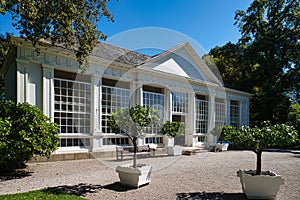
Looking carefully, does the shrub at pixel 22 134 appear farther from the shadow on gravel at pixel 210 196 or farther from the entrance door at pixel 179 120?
the entrance door at pixel 179 120

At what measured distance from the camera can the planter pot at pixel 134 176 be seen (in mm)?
6133

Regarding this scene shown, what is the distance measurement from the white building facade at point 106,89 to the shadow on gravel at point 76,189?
15.6 ft

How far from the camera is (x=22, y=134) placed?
7.01m

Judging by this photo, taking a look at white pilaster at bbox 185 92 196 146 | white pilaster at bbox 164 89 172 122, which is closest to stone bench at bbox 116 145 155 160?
white pilaster at bbox 164 89 172 122

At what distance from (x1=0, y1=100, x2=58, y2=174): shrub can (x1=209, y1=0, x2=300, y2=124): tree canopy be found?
21.3 meters

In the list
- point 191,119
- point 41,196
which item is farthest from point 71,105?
point 191,119

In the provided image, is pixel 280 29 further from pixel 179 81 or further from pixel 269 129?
pixel 269 129

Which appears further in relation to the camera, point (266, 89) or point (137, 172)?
point (266, 89)

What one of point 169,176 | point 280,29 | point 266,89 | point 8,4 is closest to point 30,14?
point 8,4

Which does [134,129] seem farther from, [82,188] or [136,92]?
[136,92]

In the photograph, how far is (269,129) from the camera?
551 cm

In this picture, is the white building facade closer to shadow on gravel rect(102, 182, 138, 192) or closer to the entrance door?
the entrance door

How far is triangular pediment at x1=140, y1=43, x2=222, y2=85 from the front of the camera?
50.1 ft

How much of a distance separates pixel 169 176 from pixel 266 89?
19351 mm
